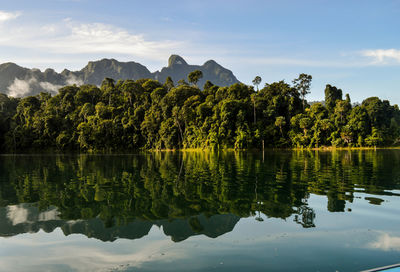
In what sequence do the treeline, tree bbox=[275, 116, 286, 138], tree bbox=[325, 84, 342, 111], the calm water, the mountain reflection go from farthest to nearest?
tree bbox=[325, 84, 342, 111] < tree bbox=[275, 116, 286, 138] < the treeline < the mountain reflection < the calm water

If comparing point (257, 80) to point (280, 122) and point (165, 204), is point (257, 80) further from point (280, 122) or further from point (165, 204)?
point (165, 204)

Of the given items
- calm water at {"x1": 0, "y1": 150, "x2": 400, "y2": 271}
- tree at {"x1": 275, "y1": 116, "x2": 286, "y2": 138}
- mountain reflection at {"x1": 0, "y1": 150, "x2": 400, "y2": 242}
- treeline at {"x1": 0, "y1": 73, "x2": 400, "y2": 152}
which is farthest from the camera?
tree at {"x1": 275, "y1": 116, "x2": 286, "y2": 138}

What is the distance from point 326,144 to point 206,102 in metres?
45.9

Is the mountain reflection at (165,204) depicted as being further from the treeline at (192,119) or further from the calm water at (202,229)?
the treeline at (192,119)

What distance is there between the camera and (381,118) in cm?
10125

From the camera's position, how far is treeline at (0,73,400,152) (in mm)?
94062

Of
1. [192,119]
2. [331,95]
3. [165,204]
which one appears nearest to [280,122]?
[192,119]

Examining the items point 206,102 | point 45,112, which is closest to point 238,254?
point 206,102

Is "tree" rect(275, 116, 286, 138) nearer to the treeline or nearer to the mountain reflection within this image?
the treeline

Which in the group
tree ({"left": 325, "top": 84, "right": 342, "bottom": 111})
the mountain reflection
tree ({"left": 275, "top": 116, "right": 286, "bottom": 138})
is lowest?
the mountain reflection

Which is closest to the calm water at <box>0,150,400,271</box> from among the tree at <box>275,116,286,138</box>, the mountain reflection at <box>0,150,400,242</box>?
the mountain reflection at <box>0,150,400,242</box>

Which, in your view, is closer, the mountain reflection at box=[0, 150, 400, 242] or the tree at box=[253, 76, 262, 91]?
the mountain reflection at box=[0, 150, 400, 242]

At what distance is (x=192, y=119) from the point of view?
352 feet

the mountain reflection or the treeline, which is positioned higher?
the treeline
